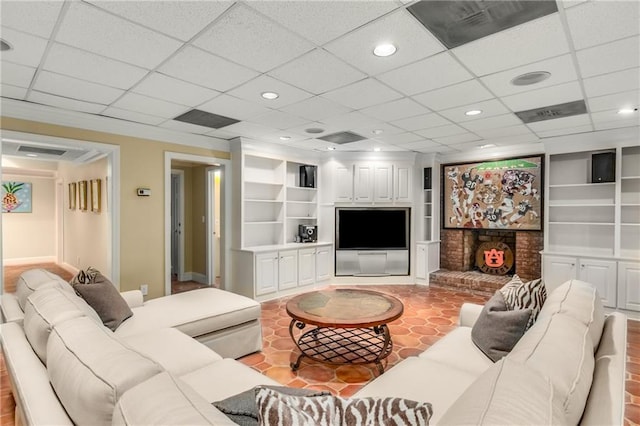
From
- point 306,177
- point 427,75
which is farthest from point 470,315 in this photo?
point 306,177

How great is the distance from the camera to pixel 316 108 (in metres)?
3.63

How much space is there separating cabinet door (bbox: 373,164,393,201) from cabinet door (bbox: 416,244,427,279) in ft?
3.53

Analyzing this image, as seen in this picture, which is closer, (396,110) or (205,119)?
(396,110)

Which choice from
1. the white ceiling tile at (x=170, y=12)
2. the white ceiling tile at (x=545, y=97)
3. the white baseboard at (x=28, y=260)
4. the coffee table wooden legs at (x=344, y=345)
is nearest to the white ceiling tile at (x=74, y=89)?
the white ceiling tile at (x=170, y=12)

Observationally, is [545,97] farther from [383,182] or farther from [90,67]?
[90,67]

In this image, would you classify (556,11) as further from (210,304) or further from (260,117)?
(210,304)

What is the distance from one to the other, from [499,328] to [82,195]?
23.9ft

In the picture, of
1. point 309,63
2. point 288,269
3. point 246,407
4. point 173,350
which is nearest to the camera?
point 246,407

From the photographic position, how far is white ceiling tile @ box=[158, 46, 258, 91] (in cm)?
245

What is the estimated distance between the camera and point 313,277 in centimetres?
607

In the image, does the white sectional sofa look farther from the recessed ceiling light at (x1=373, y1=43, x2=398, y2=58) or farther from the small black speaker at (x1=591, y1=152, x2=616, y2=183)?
the small black speaker at (x1=591, y1=152, x2=616, y2=183)

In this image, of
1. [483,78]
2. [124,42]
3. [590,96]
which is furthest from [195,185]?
[590,96]

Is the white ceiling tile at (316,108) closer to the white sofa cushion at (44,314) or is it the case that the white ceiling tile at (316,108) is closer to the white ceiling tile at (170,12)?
the white ceiling tile at (170,12)

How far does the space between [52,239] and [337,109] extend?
29.4 ft
